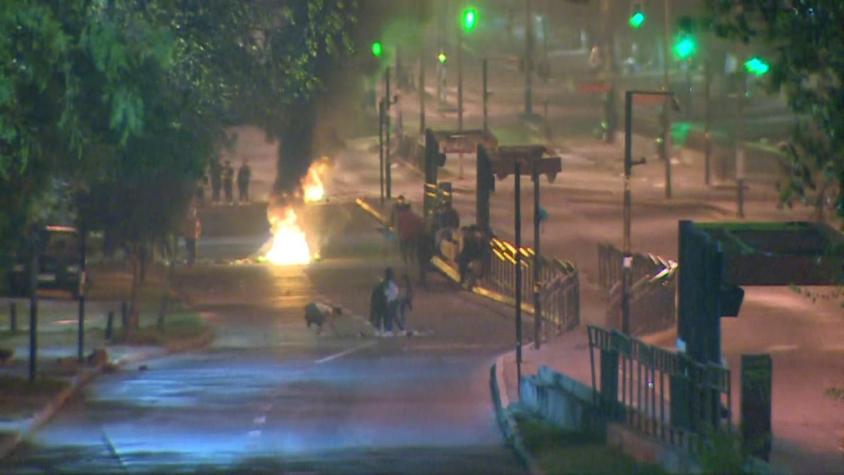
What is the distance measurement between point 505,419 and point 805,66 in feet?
32.2

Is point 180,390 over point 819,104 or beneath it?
beneath

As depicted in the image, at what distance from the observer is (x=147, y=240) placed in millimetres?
35750

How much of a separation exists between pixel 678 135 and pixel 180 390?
5391 centimetres

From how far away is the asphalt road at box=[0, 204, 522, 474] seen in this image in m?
20.3

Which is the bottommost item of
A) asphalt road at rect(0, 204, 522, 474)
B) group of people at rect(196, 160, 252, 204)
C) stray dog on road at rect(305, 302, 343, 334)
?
asphalt road at rect(0, 204, 522, 474)

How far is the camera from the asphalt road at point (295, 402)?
66.5ft

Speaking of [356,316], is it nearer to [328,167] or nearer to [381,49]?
[381,49]

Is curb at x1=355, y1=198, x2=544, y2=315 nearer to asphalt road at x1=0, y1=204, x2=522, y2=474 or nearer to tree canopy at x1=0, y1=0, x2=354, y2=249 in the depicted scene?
asphalt road at x1=0, y1=204, x2=522, y2=474

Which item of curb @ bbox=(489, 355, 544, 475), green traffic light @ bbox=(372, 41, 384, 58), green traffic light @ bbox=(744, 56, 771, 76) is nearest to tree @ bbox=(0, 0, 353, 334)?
curb @ bbox=(489, 355, 544, 475)

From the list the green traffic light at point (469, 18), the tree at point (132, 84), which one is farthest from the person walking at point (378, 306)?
the green traffic light at point (469, 18)

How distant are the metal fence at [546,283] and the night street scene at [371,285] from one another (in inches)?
3.4

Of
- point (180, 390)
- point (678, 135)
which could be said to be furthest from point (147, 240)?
point (678, 135)

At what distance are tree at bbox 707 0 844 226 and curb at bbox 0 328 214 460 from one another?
10.4 metres

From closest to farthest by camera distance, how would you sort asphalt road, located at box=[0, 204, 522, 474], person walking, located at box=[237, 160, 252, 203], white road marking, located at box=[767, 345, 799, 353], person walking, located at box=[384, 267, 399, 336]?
asphalt road, located at box=[0, 204, 522, 474] < white road marking, located at box=[767, 345, 799, 353] < person walking, located at box=[384, 267, 399, 336] < person walking, located at box=[237, 160, 252, 203]
